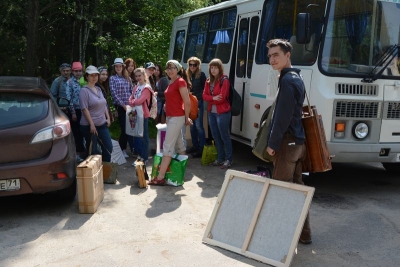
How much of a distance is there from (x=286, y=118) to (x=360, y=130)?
2771mm

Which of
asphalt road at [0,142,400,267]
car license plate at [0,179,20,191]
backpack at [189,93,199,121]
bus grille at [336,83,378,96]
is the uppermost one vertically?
bus grille at [336,83,378,96]

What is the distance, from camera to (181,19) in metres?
13.4

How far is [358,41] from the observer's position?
7.22 metres

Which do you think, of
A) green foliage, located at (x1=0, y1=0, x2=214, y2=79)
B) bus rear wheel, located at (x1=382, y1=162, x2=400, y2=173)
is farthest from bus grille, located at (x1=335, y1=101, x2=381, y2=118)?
green foliage, located at (x1=0, y1=0, x2=214, y2=79)

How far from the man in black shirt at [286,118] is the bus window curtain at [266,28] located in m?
3.60

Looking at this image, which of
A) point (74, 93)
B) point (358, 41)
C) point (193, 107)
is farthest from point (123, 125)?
point (358, 41)

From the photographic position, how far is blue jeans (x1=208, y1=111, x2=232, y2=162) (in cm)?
893

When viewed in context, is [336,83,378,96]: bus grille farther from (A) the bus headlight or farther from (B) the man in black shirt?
(B) the man in black shirt

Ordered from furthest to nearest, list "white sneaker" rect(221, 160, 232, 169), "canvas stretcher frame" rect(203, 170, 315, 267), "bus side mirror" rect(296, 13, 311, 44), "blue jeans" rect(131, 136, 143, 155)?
1. "white sneaker" rect(221, 160, 232, 169)
2. "blue jeans" rect(131, 136, 143, 155)
3. "bus side mirror" rect(296, 13, 311, 44)
4. "canvas stretcher frame" rect(203, 170, 315, 267)

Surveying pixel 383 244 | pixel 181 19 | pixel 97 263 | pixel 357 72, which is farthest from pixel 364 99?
pixel 181 19

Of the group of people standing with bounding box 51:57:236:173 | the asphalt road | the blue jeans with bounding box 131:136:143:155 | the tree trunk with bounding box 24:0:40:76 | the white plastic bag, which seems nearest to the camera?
the asphalt road

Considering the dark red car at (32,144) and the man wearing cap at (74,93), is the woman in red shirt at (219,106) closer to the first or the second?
the man wearing cap at (74,93)

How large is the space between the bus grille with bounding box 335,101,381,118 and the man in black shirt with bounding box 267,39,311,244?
219cm

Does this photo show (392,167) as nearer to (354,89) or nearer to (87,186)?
(354,89)
